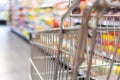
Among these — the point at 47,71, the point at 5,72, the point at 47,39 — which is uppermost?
the point at 47,39

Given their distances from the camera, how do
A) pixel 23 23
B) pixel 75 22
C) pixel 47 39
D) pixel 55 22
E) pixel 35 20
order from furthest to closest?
pixel 23 23
pixel 35 20
pixel 55 22
pixel 75 22
pixel 47 39

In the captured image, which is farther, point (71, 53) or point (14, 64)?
point (14, 64)

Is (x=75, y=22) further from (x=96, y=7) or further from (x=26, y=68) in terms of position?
(x=96, y=7)

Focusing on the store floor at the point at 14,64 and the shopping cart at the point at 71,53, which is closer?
the shopping cart at the point at 71,53

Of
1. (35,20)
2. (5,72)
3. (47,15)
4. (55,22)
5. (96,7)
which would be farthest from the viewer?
(35,20)

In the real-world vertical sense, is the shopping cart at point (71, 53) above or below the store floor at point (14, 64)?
above

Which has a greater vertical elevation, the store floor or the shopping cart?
the shopping cart

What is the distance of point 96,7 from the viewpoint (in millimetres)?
836

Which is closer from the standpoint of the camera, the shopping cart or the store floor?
the shopping cart

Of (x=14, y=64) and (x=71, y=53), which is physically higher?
(x=71, y=53)

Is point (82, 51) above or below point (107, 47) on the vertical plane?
above

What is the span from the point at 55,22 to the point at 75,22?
5.00 feet

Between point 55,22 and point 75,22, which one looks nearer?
point 75,22

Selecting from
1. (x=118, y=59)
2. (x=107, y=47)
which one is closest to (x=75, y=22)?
(x=107, y=47)
